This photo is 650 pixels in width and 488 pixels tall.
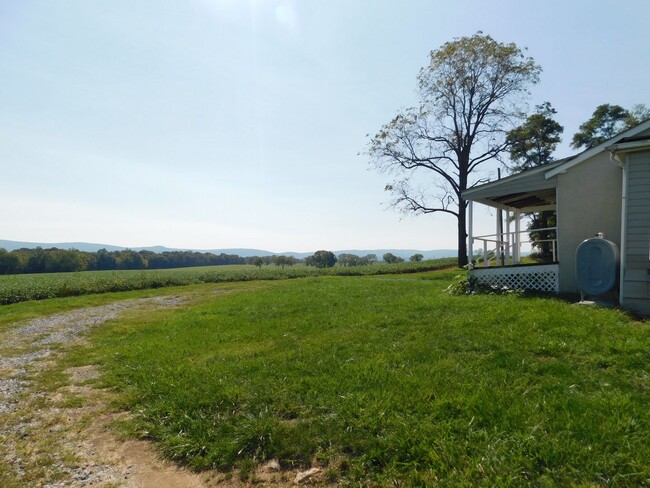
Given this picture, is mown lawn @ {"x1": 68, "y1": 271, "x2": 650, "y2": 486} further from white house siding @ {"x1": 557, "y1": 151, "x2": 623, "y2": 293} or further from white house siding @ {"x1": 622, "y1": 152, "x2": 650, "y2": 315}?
white house siding @ {"x1": 557, "y1": 151, "x2": 623, "y2": 293}

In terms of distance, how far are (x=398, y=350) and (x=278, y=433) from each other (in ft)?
7.73

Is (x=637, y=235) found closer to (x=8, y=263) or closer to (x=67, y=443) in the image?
(x=67, y=443)

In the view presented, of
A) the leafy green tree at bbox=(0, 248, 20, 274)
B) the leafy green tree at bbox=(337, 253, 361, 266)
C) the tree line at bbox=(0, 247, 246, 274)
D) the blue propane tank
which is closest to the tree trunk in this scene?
the blue propane tank

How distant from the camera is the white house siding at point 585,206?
830 centimetres

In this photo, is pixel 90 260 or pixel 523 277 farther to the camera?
pixel 90 260

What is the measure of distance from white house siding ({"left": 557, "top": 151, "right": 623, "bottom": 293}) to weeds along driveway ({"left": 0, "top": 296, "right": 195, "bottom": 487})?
9781 millimetres

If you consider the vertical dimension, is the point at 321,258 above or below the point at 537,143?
below

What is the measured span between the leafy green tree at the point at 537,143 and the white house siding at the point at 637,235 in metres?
19.1

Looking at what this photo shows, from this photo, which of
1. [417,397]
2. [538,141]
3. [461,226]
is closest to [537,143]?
[538,141]

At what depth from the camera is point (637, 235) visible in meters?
6.70

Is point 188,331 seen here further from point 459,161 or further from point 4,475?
point 459,161

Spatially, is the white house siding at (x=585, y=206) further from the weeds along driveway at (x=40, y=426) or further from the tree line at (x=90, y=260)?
the tree line at (x=90, y=260)

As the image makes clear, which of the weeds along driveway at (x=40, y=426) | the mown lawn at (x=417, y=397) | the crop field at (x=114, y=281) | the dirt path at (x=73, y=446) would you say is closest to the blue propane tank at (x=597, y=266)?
the mown lawn at (x=417, y=397)

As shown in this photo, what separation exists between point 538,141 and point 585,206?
21.0m
